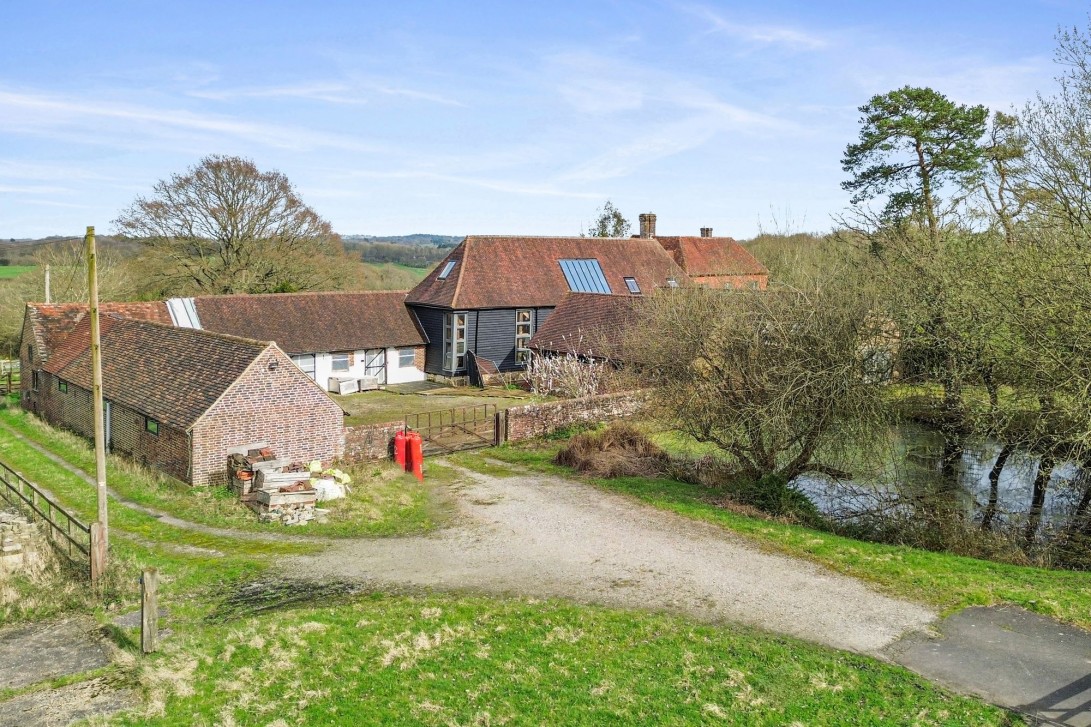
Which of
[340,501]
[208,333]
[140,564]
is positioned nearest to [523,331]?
[208,333]

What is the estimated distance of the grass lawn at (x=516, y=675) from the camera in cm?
877

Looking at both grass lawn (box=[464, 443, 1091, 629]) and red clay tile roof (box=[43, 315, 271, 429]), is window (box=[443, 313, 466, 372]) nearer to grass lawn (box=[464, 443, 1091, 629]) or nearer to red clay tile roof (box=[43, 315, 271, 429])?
red clay tile roof (box=[43, 315, 271, 429])

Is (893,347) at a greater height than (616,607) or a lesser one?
greater

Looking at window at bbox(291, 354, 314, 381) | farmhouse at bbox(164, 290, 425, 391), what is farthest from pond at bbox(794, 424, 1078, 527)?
window at bbox(291, 354, 314, 381)

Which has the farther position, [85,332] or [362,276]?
[362,276]

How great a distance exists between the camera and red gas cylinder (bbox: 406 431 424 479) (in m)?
20.4

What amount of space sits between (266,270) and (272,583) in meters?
32.6

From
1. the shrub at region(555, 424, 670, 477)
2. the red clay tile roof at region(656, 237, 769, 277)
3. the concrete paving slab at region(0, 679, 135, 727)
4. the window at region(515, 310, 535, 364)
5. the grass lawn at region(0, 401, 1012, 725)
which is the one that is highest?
the red clay tile roof at region(656, 237, 769, 277)

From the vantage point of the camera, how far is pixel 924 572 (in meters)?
13.2

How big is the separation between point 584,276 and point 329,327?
43.7ft

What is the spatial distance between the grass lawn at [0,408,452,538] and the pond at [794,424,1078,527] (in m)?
9.52

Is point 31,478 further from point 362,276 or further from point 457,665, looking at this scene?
point 362,276

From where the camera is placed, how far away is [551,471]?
2133 cm

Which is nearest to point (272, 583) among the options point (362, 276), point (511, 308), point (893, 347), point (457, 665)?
point (457, 665)
